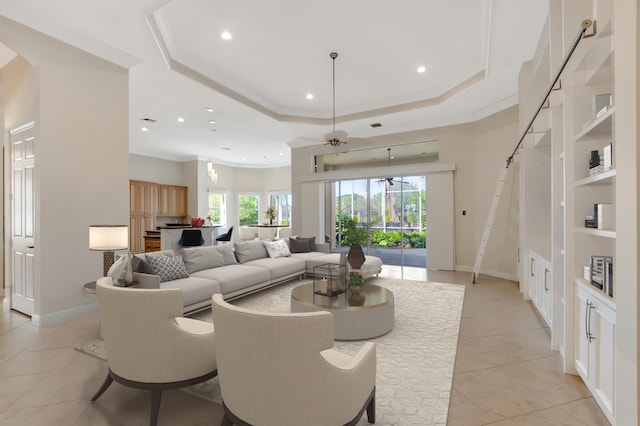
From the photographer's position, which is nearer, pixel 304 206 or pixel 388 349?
pixel 388 349

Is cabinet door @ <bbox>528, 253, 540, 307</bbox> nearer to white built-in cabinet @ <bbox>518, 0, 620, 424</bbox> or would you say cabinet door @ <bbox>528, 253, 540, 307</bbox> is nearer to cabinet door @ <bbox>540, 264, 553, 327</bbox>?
cabinet door @ <bbox>540, 264, 553, 327</bbox>

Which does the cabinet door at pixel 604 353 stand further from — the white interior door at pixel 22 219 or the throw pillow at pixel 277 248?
the white interior door at pixel 22 219

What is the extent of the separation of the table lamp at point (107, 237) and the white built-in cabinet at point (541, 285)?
14.3ft

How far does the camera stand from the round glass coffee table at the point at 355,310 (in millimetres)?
3312

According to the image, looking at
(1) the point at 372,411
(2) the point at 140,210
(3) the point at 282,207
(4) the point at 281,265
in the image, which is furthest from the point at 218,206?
(1) the point at 372,411

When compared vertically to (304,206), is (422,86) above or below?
above

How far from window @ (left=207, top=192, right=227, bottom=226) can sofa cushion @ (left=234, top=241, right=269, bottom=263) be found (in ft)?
21.1

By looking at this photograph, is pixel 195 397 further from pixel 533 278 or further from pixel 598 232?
pixel 533 278

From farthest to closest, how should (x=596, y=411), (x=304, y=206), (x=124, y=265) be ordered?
(x=304, y=206) → (x=124, y=265) → (x=596, y=411)

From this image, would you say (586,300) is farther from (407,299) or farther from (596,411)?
(407,299)

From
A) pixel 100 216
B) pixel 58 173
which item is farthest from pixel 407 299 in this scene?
pixel 58 173

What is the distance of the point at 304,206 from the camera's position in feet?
29.9

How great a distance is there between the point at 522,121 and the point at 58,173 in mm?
6448

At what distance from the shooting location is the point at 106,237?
10.3ft
